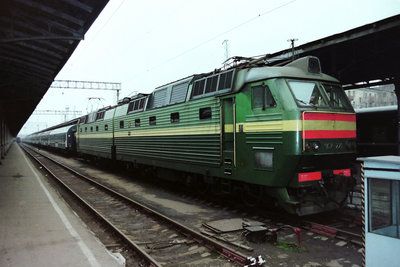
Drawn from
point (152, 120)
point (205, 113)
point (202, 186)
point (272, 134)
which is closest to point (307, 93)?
point (272, 134)

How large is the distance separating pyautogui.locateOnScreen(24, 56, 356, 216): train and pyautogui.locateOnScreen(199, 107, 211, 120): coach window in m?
0.03

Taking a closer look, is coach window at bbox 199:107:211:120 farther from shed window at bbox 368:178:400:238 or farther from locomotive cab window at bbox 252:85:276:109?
shed window at bbox 368:178:400:238

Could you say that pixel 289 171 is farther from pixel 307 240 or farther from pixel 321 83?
pixel 321 83

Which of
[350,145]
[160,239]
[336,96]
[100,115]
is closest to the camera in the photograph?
[160,239]

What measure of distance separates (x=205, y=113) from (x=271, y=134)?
8.24ft

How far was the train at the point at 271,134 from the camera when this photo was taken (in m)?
6.47

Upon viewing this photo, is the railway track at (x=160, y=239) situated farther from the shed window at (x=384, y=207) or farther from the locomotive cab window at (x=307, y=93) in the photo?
the locomotive cab window at (x=307, y=93)

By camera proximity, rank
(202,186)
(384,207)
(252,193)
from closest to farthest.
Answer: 1. (384,207)
2. (252,193)
3. (202,186)

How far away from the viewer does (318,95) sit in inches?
278

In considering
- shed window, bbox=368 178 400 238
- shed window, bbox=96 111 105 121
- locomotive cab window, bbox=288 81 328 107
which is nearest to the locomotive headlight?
locomotive cab window, bbox=288 81 328 107

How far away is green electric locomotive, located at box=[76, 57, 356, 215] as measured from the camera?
21.2ft

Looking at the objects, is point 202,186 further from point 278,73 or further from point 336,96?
point 336,96

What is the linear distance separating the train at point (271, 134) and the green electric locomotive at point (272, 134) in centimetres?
2

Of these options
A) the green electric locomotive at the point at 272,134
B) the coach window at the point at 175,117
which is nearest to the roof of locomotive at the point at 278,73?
the green electric locomotive at the point at 272,134
